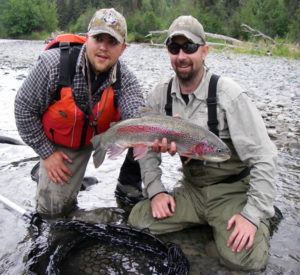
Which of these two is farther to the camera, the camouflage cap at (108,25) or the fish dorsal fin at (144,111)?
the camouflage cap at (108,25)

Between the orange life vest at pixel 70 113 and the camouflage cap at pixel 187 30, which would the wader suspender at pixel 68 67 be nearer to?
the orange life vest at pixel 70 113

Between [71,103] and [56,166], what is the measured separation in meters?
0.72

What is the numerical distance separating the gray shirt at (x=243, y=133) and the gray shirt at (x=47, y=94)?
40 cm

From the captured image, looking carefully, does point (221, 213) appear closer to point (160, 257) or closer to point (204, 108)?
point (160, 257)

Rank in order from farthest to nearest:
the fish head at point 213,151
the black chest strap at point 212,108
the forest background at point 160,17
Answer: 1. the forest background at point 160,17
2. the black chest strap at point 212,108
3. the fish head at point 213,151

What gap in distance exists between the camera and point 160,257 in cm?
270

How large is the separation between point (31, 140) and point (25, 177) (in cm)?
131

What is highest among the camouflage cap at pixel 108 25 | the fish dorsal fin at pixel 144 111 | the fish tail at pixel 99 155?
the camouflage cap at pixel 108 25

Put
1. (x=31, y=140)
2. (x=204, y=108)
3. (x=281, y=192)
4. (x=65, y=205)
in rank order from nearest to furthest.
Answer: (x=204, y=108)
(x=31, y=140)
(x=65, y=205)
(x=281, y=192)

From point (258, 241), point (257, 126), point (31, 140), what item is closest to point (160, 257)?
point (258, 241)

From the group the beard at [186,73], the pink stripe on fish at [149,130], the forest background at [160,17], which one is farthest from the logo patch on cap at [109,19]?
the forest background at [160,17]

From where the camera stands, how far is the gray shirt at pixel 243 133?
2.78 m

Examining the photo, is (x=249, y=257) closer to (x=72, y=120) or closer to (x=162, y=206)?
(x=162, y=206)

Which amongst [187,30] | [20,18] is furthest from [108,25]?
[20,18]
